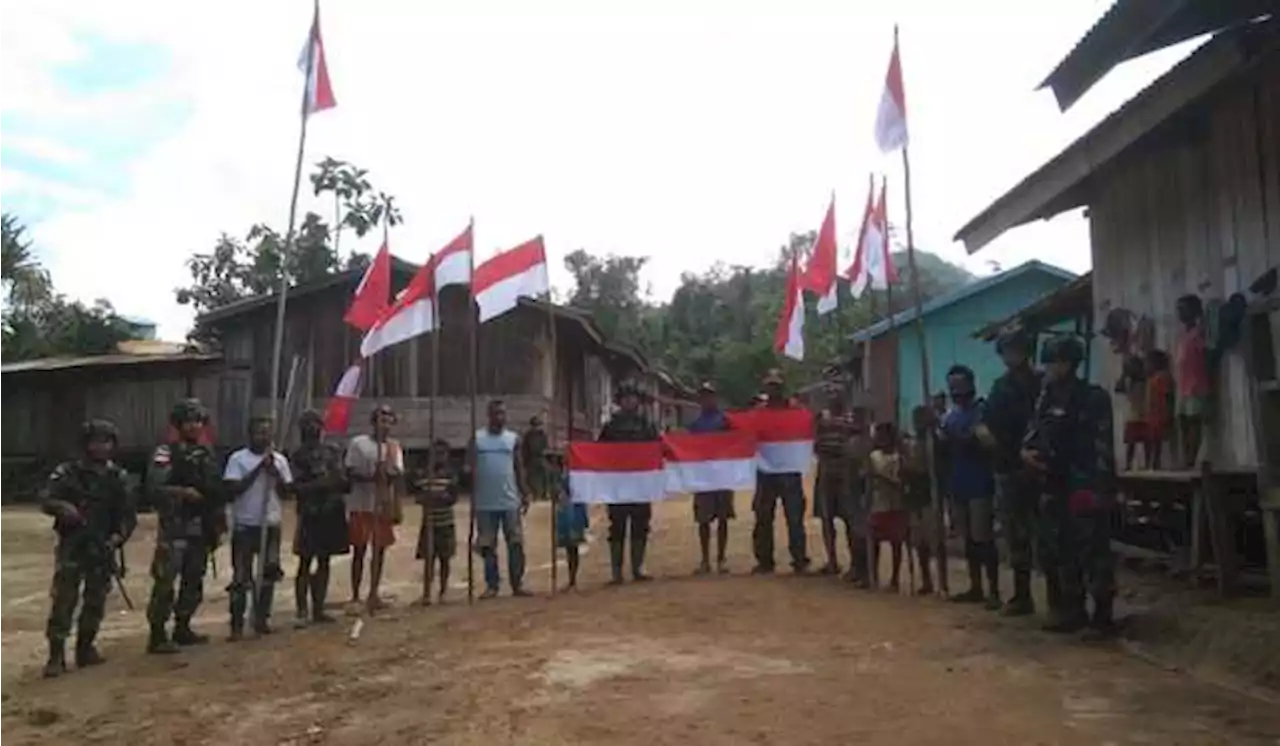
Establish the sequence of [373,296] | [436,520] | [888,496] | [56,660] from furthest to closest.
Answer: [373,296]
[436,520]
[888,496]
[56,660]

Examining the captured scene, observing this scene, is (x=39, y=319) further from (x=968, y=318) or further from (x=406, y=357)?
(x=968, y=318)

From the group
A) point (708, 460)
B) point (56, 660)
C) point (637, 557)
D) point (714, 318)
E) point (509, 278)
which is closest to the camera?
point (56, 660)

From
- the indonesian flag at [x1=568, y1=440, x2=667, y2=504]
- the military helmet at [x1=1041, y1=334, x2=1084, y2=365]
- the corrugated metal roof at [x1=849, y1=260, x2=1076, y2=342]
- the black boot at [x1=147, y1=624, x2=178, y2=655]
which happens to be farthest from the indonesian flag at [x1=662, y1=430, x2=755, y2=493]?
the corrugated metal roof at [x1=849, y1=260, x2=1076, y2=342]

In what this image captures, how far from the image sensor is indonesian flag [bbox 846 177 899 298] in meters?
11.4

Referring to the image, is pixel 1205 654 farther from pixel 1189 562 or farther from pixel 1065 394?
pixel 1189 562

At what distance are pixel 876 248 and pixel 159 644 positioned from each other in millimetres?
7033

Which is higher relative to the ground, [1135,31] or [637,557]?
[1135,31]

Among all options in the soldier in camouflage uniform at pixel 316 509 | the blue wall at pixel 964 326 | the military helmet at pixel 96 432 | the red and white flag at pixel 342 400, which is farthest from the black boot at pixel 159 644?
the blue wall at pixel 964 326

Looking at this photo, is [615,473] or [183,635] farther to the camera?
[615,473]

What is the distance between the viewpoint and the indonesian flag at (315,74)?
10375 millimetres

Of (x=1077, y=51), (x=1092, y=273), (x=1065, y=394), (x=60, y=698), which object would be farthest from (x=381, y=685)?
(x=1092, y=273)

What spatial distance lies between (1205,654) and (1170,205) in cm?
444

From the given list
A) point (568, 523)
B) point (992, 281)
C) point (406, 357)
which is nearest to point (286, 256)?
point (568, 523)

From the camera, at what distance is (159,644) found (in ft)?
28.5
